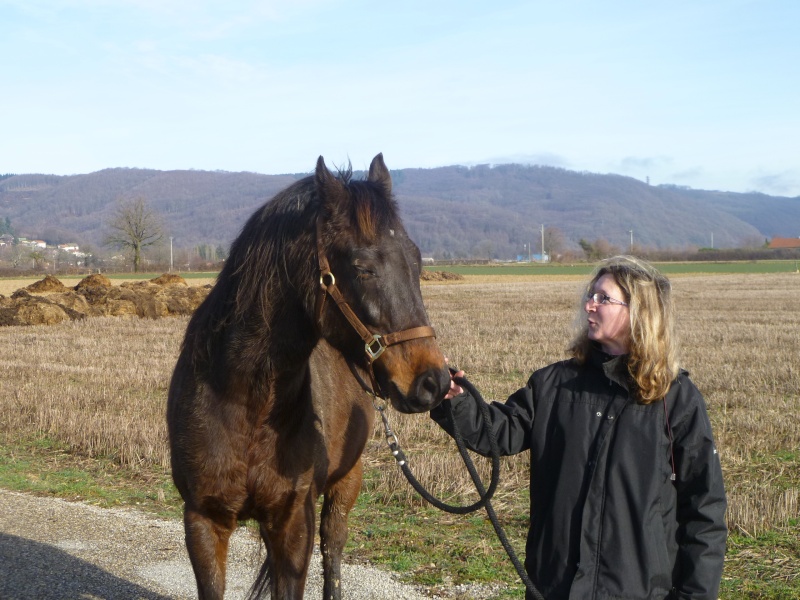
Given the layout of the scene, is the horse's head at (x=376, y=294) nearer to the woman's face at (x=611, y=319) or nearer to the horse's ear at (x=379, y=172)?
the horse's ear at (x=379, y=172)

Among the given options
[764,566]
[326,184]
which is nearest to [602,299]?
[326,184]

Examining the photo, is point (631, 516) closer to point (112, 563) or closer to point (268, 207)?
point (268, 207)

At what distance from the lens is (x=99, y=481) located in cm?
719

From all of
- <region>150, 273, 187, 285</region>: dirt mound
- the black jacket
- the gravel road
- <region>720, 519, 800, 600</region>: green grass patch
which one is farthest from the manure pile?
the black jacket

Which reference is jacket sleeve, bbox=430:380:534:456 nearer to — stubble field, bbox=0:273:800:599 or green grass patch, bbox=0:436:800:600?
stubble field, bbox=0:273:800:599

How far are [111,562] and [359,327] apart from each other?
3318mm

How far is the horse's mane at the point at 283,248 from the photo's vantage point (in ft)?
10.6

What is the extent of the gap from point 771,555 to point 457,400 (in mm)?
3133

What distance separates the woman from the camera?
2848 millimetres

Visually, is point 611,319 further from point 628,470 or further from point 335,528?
point 335,528

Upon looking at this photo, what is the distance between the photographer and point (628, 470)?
9.53 feet

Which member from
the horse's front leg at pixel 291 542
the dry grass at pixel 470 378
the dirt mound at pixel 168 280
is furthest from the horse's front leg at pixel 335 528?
the dirt mound at pixel 168 280

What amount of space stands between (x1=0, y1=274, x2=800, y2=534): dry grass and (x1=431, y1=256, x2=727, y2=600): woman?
1.96 meters

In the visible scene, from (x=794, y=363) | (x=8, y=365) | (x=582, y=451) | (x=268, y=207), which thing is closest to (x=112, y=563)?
(x=268, y=207)
